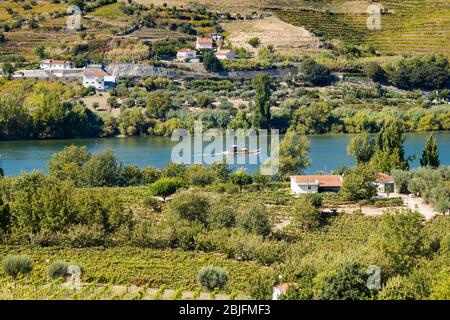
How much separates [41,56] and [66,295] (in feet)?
133

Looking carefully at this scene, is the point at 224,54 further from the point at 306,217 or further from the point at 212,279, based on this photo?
the point at 212,279

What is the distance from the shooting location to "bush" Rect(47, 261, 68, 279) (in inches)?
629

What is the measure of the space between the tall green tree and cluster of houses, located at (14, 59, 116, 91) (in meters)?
23.7

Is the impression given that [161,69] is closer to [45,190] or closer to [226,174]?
[226,174]

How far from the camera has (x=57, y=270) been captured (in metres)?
16.0

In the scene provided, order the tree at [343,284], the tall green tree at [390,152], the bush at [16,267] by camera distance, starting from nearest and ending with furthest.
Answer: the tree at [343,284] < the bush at [16,267] < the tall green tree at [390,152]

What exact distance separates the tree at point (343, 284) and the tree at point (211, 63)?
37.3 metres

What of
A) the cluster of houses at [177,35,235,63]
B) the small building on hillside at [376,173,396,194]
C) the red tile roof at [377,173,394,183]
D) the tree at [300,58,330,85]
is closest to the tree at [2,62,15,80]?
the cluster of houses at [177,35,235,63]

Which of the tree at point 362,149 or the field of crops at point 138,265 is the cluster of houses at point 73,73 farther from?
the field of crops at point 138,265

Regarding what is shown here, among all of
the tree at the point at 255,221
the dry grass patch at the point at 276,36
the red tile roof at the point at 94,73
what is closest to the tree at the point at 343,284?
the tree at the point at 255,221

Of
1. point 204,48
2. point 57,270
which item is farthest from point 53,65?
point 57,270

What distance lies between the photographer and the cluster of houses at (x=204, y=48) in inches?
2093
